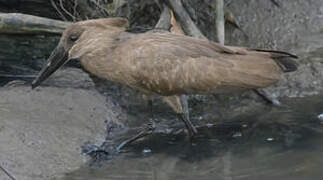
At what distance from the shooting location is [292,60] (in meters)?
6.79

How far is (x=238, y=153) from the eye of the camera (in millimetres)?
6617

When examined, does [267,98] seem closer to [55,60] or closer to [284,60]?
[284,60]

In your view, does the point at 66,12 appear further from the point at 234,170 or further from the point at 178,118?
the point at 234,170

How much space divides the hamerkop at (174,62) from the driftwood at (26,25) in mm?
1179

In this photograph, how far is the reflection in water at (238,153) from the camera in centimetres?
621

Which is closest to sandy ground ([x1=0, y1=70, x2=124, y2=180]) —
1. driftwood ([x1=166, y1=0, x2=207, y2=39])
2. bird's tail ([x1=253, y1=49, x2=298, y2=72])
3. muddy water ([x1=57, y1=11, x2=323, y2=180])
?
muddy water ([x1=57, y1=11, x2=323, y2=180])

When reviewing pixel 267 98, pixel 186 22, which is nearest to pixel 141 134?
pixel 267 98

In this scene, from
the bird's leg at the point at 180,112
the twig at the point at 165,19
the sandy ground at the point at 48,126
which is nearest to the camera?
the sandy ground at the point at 48,126

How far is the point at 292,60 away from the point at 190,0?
2263 millimetres

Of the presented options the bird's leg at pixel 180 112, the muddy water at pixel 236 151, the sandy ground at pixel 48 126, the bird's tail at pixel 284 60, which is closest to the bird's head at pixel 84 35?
the sandy ground at pixel 48 126

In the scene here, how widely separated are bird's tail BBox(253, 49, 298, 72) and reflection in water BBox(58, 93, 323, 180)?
2.20 ft

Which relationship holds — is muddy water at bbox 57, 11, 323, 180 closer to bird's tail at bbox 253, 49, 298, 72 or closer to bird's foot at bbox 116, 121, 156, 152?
bird's foot at bbox 116, 121, 156, 152

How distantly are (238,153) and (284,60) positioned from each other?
36.4 inches

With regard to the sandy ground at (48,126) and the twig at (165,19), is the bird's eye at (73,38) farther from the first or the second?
the twig at (165,19)
